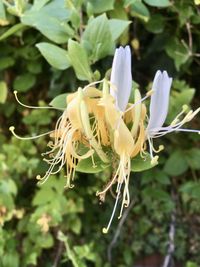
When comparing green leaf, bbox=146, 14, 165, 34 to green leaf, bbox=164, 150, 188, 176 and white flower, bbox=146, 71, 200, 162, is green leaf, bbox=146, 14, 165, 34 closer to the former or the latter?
green leaf, bbox=164, 150, 188, 176

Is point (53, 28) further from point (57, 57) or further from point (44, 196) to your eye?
point (44, 196)

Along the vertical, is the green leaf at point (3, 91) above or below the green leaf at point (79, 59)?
below

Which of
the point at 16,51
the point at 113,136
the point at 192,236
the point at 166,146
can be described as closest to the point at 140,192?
the point at 166,146

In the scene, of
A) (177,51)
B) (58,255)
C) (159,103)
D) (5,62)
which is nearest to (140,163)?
(159,103)

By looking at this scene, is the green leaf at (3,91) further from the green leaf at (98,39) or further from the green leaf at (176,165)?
the green leaf at (98,39)

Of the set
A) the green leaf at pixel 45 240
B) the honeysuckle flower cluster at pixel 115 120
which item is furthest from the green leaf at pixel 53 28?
the green leaf at pixel 45 240

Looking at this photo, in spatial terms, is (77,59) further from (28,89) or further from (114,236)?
(114,236)

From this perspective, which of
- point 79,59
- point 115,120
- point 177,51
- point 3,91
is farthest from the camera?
point 3,91
